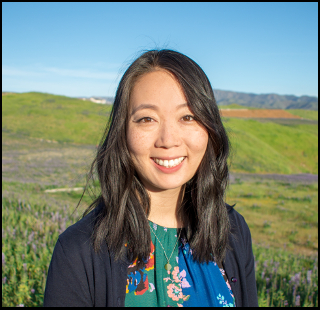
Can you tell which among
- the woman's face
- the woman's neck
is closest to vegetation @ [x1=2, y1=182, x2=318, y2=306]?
the woman's neck

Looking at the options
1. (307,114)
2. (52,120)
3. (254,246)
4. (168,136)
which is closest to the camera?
(168,136)

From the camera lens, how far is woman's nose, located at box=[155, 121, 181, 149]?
5.94 ft

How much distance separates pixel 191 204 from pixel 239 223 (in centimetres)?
41

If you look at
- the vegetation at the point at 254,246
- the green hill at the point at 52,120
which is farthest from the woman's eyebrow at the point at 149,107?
the green hill at the point at 52,120

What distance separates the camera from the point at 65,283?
1621 mm

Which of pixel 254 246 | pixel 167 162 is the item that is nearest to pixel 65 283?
pixel 167 162

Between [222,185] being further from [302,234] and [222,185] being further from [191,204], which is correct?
[302,234]

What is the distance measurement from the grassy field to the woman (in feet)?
1.61

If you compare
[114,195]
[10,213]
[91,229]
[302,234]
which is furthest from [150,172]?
[302,234]

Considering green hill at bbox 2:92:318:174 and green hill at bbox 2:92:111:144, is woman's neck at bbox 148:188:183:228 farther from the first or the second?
green hill at bbox 2:92:111:144

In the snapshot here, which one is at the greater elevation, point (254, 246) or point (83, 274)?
point (83, 274)

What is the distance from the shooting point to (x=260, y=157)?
21750 mm

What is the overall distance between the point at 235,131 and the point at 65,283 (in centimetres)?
2054

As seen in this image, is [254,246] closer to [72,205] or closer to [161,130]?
[72,205]
